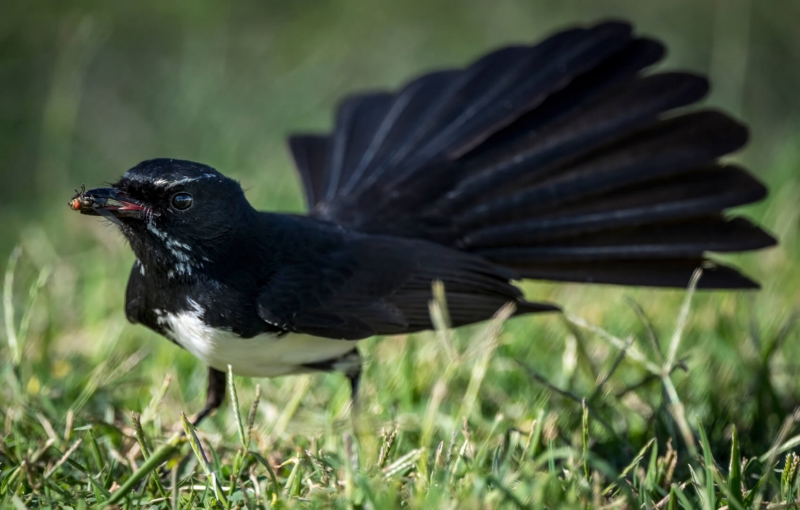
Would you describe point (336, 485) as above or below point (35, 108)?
below

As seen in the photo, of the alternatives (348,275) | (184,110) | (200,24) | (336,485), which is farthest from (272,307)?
(200,24)

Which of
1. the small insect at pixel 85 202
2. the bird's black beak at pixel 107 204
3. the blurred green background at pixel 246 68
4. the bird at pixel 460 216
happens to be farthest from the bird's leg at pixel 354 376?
the blurred green background at pixel 246 68

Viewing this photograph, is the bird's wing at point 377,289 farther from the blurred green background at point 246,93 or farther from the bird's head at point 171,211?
the blurred green background at point 246,93

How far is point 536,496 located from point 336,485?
675 mm

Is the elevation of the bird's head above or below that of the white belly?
Answer: above

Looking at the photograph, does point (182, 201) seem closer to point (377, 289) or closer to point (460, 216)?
point (377, 289)

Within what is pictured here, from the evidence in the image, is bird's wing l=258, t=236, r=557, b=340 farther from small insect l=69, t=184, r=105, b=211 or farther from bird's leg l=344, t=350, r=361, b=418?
small insect l=69, t=184, r=105, b=211

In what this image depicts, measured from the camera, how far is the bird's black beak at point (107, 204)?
3268mm

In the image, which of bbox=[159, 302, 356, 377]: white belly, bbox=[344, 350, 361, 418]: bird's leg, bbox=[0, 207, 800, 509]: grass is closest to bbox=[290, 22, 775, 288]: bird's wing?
bbox=[0, 207, 800, 509]: grass

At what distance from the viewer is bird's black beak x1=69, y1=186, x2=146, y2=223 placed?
3.27m

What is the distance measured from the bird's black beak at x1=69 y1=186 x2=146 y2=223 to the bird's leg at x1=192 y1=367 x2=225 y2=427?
0.90m

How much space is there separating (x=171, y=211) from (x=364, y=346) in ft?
5.80

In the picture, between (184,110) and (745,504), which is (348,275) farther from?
A: (184,110)

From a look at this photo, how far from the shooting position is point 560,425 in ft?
12.9
